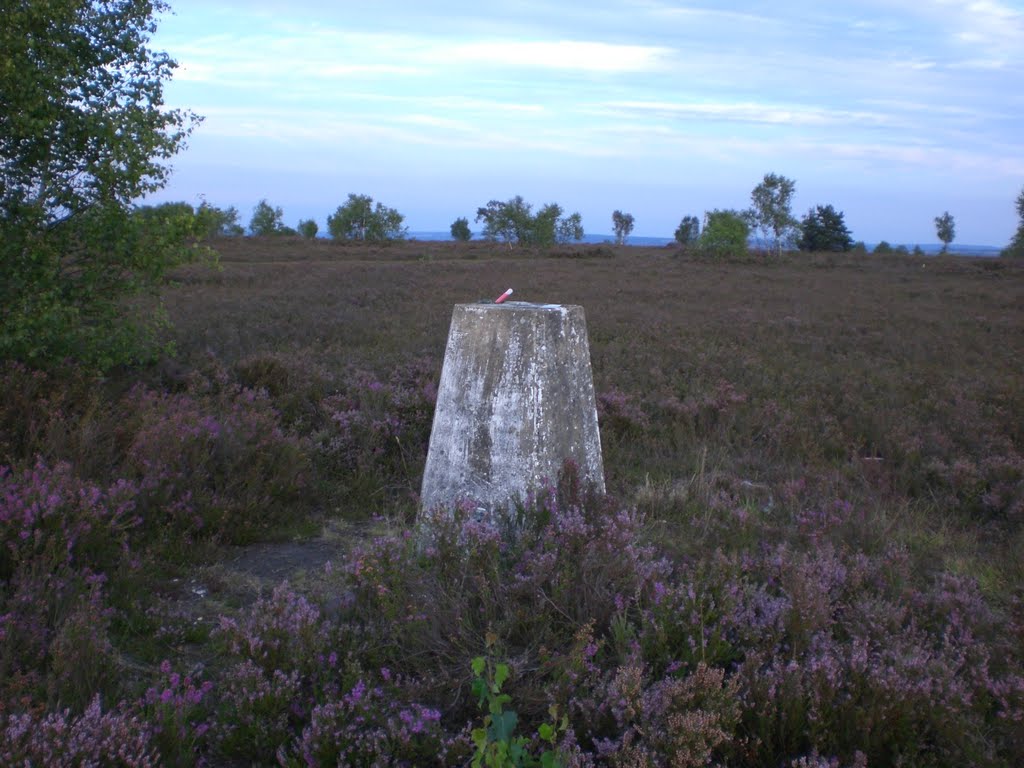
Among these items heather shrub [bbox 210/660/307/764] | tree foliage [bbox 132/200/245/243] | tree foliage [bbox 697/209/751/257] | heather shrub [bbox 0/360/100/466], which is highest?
tree foliage [bbox 697/209/751/257]

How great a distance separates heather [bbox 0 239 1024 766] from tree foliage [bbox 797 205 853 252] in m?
57.8

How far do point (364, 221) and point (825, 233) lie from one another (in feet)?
118

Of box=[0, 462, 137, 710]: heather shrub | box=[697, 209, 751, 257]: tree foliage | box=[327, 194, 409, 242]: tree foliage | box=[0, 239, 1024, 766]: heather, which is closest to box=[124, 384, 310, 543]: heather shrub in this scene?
box=[0, 239, 1024, 766]: heather

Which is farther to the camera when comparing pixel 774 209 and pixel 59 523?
pixel 774 209

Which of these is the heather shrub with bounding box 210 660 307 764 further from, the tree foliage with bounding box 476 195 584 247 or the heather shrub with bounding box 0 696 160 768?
the tree foliage with bounding box 476 195 584 247

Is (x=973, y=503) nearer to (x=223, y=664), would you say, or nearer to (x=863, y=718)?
(x=863, y=718)

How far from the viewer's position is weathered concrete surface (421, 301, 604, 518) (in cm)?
424

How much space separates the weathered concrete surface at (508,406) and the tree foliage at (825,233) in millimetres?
63167

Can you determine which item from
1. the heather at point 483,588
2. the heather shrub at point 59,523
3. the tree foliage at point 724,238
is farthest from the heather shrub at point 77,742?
the tree foliage at point 724,238

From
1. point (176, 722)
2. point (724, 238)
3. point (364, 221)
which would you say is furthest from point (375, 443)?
point (364, 221)

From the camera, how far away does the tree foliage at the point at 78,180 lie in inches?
264

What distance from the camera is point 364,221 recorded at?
210 ft

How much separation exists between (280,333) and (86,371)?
6.17 metres

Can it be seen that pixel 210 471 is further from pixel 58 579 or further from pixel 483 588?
pixel 483 588
